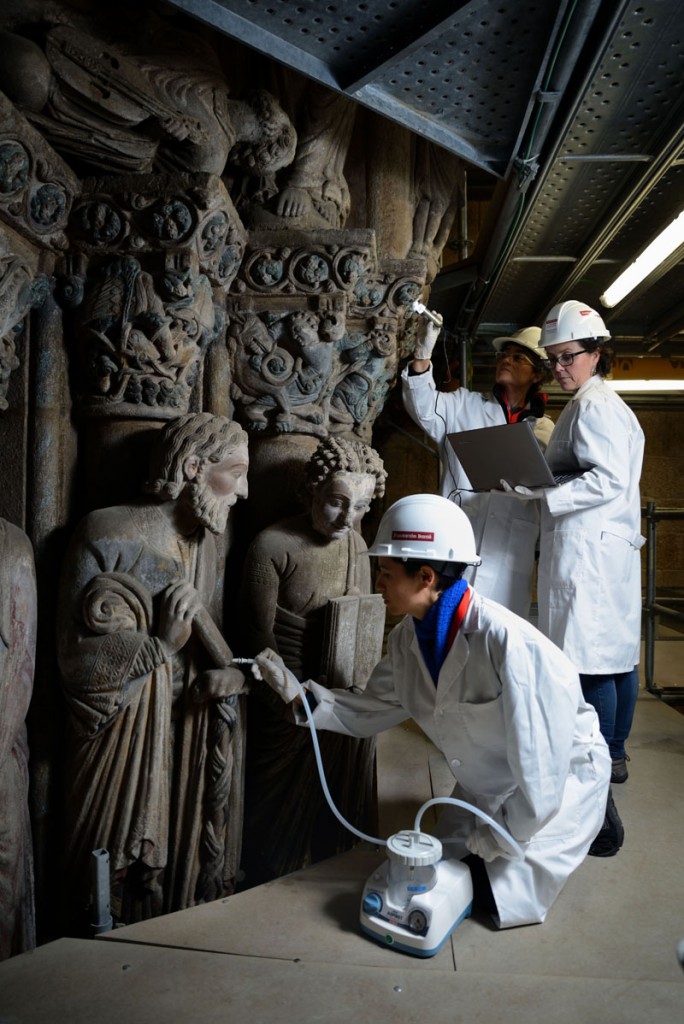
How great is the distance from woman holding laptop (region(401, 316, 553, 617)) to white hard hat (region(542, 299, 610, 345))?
0.99 ft

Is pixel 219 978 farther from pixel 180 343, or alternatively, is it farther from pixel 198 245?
pixel 198 245

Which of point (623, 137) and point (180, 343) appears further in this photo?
point (623, 137)

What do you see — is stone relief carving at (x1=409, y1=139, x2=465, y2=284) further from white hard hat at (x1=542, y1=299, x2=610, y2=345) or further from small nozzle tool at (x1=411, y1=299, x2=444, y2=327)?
white hard hat at (x1=542, y1=299, x2=610, y2=345)

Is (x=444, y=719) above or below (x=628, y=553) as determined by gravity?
below

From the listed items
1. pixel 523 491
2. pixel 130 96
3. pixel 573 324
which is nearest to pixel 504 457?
pixel 523 491

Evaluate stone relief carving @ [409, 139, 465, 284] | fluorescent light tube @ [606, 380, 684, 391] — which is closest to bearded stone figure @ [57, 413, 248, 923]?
stone relief carving @ [409, 139, 465, 284]

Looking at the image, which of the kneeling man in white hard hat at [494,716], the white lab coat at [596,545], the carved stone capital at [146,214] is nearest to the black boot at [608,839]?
the kneeling man in white hard hat at [494,716]

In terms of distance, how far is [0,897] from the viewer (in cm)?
283

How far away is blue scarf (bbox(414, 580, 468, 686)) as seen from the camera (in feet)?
8.43

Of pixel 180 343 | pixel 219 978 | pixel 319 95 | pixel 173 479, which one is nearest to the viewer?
pixel 219 978

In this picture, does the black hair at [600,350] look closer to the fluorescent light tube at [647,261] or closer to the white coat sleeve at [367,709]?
the fluorescent light tube at [647,261]

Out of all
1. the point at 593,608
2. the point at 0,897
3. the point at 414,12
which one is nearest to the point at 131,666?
the point at 0,897

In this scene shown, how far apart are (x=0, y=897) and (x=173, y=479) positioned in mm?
1589

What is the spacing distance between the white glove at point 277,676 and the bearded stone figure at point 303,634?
0.50m
